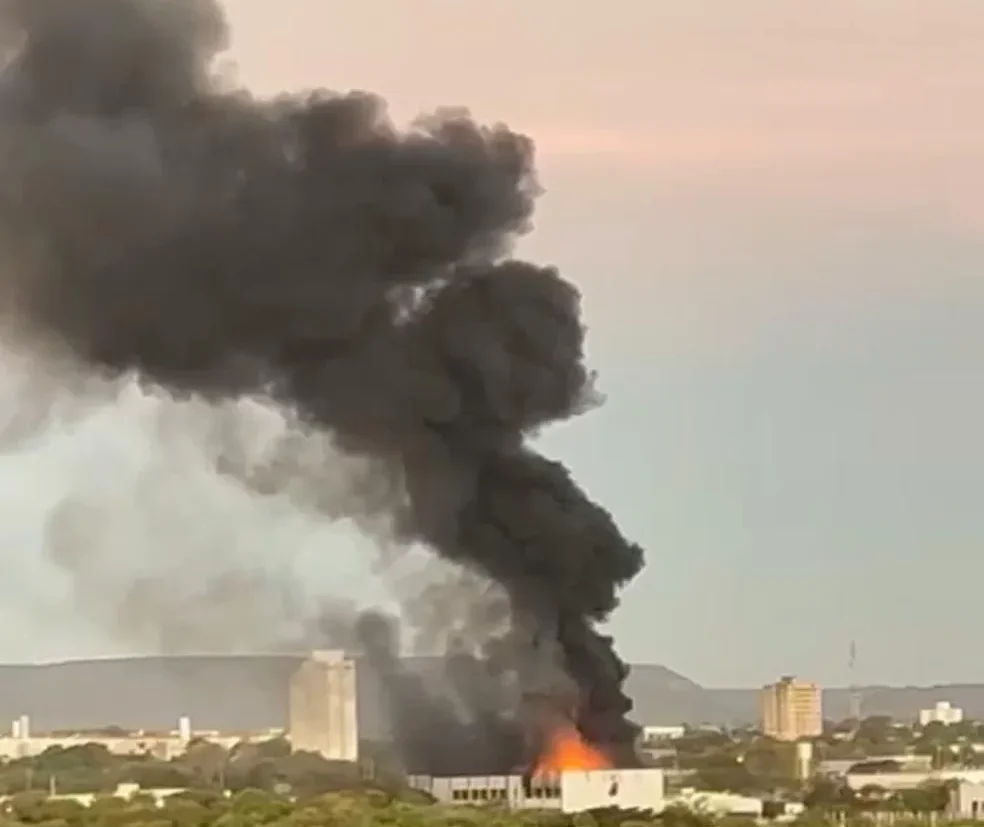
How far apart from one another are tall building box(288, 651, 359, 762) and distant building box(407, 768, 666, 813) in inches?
281

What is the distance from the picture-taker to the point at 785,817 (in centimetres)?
5684

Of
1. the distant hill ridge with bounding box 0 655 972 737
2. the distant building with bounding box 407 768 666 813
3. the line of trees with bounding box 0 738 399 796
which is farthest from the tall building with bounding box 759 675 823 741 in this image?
the distant building with bounding box 407 768 666 813

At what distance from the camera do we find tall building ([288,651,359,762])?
59875 millimetres

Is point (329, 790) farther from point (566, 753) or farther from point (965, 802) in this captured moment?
point (965, 802)

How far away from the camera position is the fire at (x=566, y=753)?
50.0 meters

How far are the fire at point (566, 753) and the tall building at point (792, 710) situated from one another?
195 ft

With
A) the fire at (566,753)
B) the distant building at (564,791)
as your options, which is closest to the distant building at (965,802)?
the distant building at (564,791)

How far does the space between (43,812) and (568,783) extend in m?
9.19

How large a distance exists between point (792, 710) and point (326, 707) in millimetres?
50361

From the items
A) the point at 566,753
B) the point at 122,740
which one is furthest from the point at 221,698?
the point at 566,753

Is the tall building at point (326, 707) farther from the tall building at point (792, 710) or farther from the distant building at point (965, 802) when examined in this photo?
the tall building at point (792, 710)

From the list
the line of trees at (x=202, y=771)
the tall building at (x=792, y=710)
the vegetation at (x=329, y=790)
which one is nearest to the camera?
the vegetation at (x=329, y=790)

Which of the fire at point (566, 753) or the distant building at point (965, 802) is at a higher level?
the fire at point (566, 753)

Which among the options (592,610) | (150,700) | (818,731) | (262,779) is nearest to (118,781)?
(262,779)
